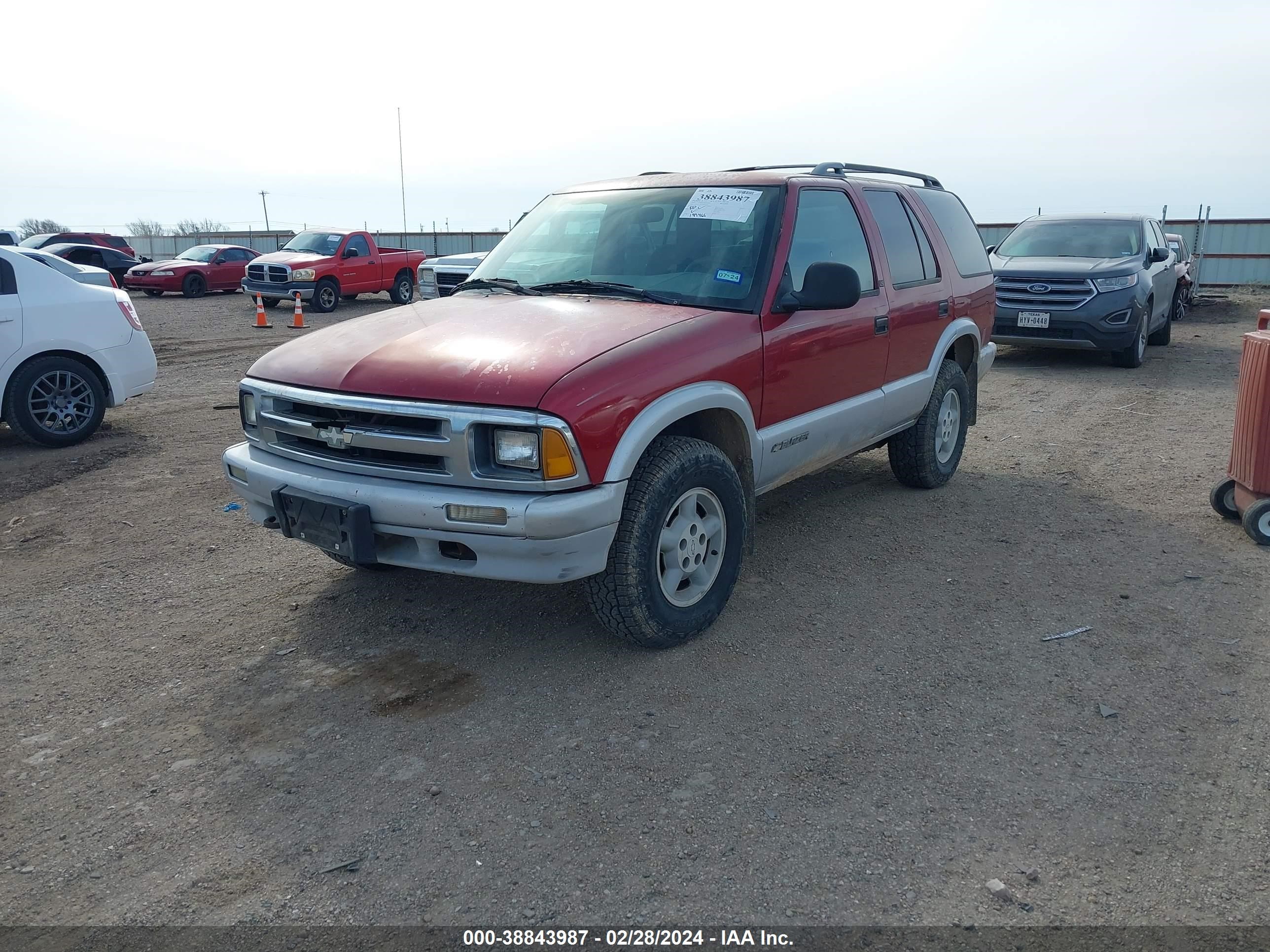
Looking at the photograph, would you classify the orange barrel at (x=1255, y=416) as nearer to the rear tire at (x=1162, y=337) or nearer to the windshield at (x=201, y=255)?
the rear tire at (x=1162, y=337)

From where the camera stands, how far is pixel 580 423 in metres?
3.42

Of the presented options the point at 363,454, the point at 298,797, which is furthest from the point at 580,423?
the point at 298,797

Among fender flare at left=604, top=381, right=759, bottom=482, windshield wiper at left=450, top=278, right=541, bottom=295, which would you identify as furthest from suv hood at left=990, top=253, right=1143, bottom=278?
fender flare at left=604, top=381, right=759, bottom=482

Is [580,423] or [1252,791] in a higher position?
[580,423]

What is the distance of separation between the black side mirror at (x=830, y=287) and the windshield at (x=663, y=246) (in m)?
0.22

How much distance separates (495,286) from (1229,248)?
24.5m

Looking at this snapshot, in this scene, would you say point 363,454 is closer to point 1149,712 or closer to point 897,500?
point 1149,712

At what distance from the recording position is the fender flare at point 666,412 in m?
3.57

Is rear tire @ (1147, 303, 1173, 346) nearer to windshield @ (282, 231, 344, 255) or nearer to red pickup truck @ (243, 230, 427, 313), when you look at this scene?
red pickup truck @ (243, 230, 427, 313)

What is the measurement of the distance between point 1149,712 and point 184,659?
12.5 ft

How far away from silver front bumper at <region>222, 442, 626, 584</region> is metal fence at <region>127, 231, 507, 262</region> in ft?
95.8

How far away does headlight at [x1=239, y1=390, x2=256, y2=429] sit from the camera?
4211 millimetres

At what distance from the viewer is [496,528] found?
11.3 feet

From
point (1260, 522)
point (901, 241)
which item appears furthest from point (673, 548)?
point (1260, 522)
